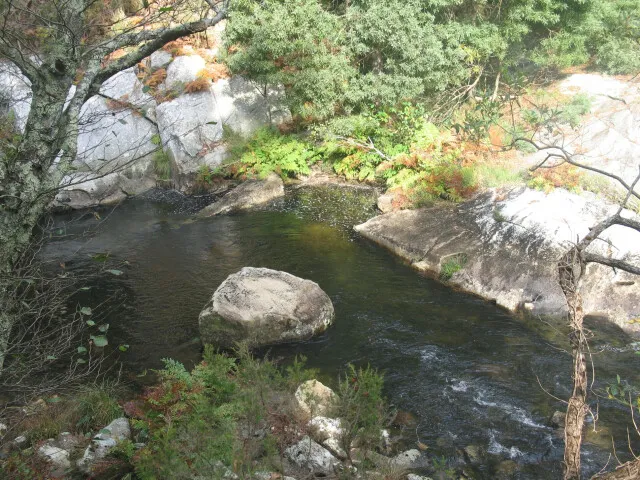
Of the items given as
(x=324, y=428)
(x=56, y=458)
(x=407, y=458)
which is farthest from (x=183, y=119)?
(x=407, y=458)

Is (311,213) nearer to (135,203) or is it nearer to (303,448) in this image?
(135,203)

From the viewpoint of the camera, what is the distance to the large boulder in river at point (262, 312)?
910 cm

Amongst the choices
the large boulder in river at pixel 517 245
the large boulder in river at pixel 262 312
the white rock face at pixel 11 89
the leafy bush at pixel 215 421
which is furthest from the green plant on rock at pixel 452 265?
the white rock face at pixel 11 89

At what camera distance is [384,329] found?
31.5 feet

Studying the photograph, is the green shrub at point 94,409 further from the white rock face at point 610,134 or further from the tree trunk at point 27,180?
the white rock face at point 610,134

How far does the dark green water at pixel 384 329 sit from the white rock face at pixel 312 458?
1.56 m

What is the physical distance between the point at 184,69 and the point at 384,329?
15608mm

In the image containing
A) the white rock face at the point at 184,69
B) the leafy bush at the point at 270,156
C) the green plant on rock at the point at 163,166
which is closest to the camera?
the leafy bush at the point at 270,156

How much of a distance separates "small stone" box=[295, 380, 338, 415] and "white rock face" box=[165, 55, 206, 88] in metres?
16.4

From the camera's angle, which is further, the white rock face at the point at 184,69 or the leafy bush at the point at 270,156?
the white rock face at the point at 184,69

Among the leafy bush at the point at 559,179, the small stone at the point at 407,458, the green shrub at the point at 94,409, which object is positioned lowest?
the small stone at the point at 407,458

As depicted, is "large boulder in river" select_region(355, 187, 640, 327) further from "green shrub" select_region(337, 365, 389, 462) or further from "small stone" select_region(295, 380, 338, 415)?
"green shrub" select_region(337, 365, 389, 462)

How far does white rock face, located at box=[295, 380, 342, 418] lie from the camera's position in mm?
6314

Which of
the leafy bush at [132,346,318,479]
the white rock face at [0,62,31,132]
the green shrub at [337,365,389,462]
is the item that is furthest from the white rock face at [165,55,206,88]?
the green shrub at [337,365,389,462]
